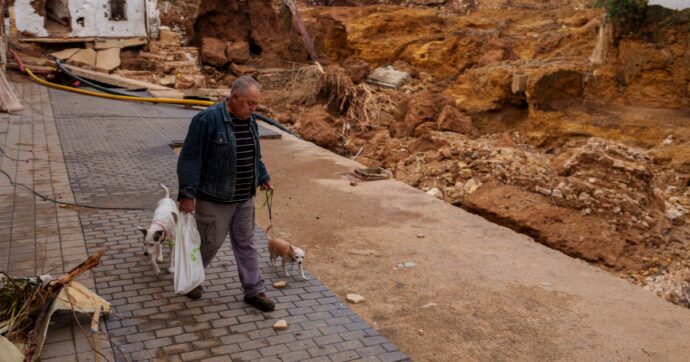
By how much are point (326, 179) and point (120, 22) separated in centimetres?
1418

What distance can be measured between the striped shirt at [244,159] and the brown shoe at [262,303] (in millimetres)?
802

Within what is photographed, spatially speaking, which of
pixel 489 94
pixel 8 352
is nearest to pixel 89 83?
pixel 489 94

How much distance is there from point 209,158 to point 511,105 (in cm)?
1251

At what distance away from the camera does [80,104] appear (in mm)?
14930

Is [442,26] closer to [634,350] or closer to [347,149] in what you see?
[347,149]

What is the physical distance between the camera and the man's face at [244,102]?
15.3ft

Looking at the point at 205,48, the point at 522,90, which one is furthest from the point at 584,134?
the point at 205,48

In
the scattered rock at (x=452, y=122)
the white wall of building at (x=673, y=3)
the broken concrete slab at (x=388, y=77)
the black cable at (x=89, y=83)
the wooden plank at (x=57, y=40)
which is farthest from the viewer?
the wooden plank at (x=57, y=40)

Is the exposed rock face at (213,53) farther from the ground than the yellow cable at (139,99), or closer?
farther from the ground

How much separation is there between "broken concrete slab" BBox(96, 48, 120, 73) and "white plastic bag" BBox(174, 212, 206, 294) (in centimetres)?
1655

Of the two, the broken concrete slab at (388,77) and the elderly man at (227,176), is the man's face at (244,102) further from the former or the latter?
the broken concrete slab at (388,77)

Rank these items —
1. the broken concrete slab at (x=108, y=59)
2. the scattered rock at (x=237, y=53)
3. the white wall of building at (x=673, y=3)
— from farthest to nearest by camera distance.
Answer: the scattered rock at (x=237, y=53)
the broken concrete slab at (x=108, y=59)
the white wall of building at (x=673, y=3)

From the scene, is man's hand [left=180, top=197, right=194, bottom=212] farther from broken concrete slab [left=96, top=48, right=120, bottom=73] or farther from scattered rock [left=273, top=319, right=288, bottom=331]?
broken concrete slab [left=96, top=48, right=120, bottom=73]

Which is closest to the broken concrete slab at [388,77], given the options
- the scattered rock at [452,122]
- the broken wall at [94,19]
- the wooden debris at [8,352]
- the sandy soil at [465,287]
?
the scattered rock at [452,122]
